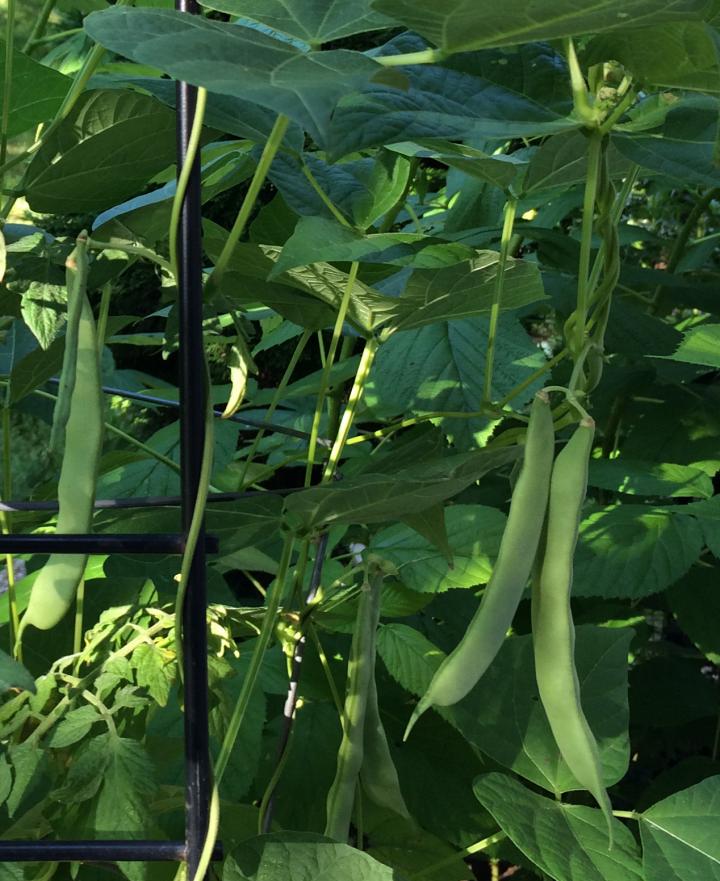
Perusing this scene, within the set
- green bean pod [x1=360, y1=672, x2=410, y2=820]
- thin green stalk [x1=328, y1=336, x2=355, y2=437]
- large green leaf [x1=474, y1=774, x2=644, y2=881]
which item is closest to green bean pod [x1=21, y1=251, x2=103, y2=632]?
green bean pod [x1=360, y1=672, x2=410, y2=820]

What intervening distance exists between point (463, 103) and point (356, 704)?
32cm

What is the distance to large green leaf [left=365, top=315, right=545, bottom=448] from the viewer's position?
32.0 inches

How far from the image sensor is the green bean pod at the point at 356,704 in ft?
1.81

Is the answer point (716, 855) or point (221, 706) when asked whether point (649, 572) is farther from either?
point (221, 706)

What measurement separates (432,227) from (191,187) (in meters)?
0.77

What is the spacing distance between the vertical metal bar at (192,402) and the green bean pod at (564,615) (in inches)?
6.2

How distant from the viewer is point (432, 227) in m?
1.19

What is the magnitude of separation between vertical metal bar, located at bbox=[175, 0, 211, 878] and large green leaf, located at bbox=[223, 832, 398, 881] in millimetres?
66

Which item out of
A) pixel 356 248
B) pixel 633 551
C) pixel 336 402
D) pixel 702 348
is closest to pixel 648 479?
pixel 633 551

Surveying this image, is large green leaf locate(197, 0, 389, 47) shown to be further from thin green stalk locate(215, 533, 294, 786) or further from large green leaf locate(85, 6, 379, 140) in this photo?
thin green stalk locate(215, 533, 294, 786)

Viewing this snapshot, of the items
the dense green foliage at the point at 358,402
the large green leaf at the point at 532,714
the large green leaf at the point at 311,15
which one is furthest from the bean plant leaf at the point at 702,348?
the large green leaf at the point at 311,15

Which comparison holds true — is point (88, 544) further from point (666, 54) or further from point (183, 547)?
point (666, 54)

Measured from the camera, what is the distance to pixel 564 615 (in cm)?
44

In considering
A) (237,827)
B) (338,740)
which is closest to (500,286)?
(237,827)
